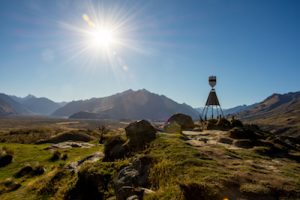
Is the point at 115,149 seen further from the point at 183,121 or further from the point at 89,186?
the point at 183,121

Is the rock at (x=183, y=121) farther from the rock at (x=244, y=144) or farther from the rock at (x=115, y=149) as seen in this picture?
the rock at (x=115, y=149)

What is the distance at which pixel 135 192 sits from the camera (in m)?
12.4

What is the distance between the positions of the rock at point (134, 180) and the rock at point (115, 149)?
3.84 meters

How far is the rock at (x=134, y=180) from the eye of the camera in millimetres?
12492

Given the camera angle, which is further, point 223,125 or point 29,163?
point 223,125

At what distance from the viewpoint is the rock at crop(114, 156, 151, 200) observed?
1249 centimetres

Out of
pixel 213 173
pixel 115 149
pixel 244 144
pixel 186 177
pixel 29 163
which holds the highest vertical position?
pixel 244 144

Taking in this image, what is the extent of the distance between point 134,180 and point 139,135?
6.79 meters

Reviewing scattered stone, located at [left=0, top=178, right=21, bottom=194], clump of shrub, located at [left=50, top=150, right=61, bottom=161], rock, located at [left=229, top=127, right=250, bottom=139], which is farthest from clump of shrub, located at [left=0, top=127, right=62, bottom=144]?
rock, located at [left=229, top=127, right=250, bottom=139]

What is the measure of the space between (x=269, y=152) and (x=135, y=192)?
13.4 m

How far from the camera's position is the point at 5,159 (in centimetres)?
3172

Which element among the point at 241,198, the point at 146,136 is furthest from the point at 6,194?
the point at 241,198

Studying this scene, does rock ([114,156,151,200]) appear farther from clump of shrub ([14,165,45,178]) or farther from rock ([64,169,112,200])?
clump of shrub ([14,165,45,178])

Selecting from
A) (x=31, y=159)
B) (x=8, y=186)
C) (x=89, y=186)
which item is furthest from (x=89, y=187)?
(x=31, y=159)
